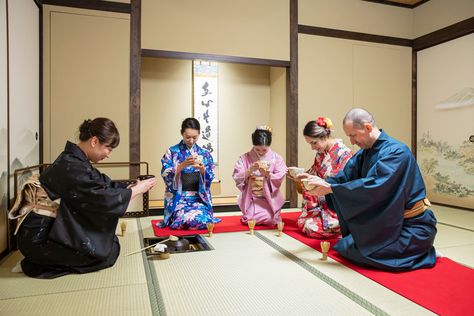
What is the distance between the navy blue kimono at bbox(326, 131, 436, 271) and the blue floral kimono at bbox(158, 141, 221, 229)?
6.49ft

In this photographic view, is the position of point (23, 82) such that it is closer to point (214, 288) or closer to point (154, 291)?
point (154, 291)

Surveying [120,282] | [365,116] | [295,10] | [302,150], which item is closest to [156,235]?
[120,282]

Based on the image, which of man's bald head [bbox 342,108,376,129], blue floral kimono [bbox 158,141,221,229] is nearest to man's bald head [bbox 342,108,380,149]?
man's bald head [bbox 342,108,376,129]

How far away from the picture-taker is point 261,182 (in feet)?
15.3

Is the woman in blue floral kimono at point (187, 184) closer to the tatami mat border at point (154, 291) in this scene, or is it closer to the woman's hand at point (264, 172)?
→ the woman's hand at point (264, 172)

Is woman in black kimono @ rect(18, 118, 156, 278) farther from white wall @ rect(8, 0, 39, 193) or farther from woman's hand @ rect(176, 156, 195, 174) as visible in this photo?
woman's hand @ rect(176, 156, 195, 174)

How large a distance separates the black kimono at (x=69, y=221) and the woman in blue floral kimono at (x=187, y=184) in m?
1.60

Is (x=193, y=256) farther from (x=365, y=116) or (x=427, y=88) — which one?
(x=427, y=88)

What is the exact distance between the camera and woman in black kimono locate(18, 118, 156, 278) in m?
2.58

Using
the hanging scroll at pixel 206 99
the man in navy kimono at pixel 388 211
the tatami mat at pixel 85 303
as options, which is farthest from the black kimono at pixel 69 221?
the hanging scroll at pixel 206 99

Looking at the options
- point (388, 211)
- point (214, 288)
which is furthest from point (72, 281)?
point (388, 211)

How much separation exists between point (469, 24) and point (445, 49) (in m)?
0.57

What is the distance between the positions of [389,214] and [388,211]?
3 centimetres

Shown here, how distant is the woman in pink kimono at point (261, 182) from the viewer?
455 cm
